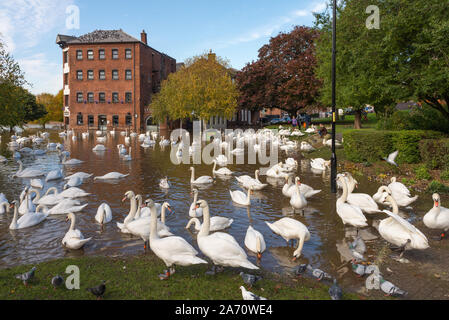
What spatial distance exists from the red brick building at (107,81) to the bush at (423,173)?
49088 millimetres

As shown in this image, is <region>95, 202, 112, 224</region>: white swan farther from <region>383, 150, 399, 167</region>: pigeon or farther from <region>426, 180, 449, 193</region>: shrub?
<region>383, 150, 399, 167</region>: pigeon

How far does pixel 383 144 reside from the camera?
15250 mm

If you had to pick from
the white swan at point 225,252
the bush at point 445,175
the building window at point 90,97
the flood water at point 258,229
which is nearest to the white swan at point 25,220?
the flood water at point 258,229

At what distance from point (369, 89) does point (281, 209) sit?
1020 cm

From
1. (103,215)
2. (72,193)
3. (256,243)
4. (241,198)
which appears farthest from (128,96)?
(256,243)

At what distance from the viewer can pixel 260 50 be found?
52594 mm

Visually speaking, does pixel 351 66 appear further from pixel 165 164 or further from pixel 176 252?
pixel 176 252

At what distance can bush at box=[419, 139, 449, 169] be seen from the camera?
1244 centimetres

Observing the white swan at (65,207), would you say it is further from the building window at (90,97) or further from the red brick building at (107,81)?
the building window at (90,97)

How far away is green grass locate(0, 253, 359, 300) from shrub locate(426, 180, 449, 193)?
826cm

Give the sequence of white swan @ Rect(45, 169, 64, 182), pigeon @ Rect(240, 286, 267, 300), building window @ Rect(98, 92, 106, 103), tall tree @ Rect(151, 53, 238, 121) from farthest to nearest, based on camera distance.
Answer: building window @ Rect(98, 92, 106, 103), tall tree @ Rect(151, 53, 238, 121), white swan @ Rect(45, 169, 64, 182), pigeon @ Rect(240, 286, 267, 300)

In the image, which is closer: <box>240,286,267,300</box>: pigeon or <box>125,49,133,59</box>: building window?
<box>240,286,267,300</box>: pigeon

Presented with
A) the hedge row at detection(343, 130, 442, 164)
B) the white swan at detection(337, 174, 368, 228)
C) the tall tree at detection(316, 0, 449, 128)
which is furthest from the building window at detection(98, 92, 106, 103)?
the white swan at detection(337, 174, 368, 228)

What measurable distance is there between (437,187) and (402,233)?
6.28m
